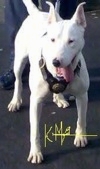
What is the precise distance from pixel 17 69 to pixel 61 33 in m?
0.92

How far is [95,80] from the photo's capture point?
4086 mm

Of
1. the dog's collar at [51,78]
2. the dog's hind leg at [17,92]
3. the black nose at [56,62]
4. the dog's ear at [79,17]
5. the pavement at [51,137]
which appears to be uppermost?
the dog's ear at [79,17]

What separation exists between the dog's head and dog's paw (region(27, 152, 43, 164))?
0.58 meters

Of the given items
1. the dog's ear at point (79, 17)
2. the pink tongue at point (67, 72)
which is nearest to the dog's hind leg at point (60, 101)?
the pink tongue at point (67, 72)

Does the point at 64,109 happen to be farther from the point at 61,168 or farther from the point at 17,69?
the point at 61,168

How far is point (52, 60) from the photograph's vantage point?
2.64 meters

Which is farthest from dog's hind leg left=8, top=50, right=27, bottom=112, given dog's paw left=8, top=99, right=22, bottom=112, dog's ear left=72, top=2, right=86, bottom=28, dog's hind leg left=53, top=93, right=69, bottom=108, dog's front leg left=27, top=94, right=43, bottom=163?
dog's ear left=72, top=2, right=86, bottom=28

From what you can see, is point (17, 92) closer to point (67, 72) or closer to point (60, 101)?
point (60, 101)

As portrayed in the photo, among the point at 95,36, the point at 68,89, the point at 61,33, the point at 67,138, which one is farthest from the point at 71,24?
the point at 95,36

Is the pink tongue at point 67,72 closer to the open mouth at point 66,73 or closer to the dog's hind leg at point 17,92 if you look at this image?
the open mouth at point 66,73

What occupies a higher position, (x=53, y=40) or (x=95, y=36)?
(x=53, y=40)

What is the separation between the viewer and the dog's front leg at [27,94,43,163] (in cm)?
297

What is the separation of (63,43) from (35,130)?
26.6 inches

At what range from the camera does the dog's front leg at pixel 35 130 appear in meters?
2.97
